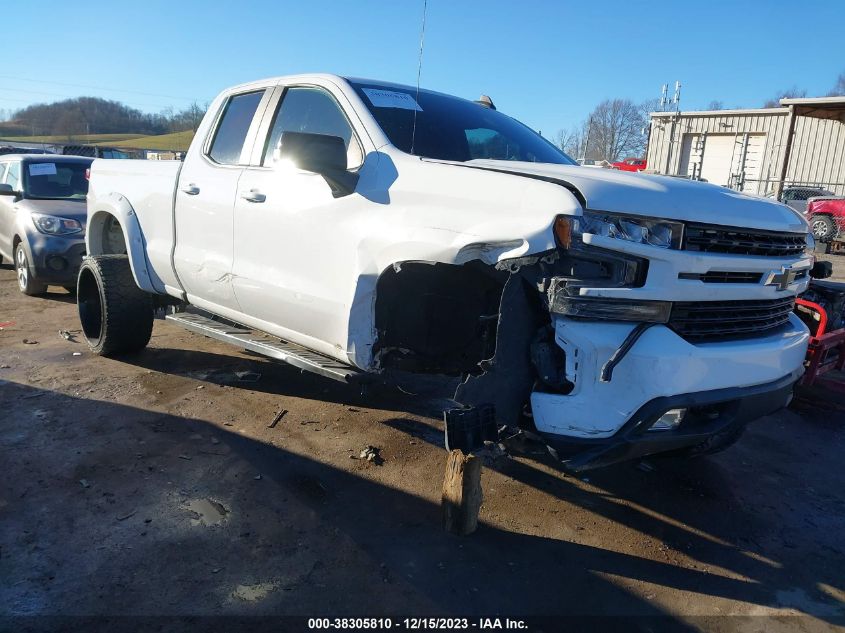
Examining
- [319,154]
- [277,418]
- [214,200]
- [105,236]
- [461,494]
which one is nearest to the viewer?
[461,494]

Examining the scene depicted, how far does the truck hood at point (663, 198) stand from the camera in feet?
8.25

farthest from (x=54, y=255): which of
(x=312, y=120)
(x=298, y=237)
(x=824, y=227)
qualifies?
(x=824, y=227)

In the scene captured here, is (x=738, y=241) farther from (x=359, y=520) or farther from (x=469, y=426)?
(x=359, y=520)

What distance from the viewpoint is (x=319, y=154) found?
10.1 feet

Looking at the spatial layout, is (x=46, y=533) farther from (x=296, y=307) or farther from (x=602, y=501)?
(x=602, y=501)

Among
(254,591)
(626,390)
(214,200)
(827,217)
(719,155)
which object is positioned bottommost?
(254,591)

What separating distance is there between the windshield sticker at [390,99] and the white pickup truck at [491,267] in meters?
0.02

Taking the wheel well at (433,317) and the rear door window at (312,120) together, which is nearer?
the wheel well at (433,317)

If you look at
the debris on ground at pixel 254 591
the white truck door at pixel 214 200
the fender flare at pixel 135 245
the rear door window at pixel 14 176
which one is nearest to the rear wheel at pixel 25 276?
the rear door window at pixel 14 176

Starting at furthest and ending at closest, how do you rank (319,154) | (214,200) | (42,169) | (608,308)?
(42,169)
(214,200)
(319,154)
(608,308)

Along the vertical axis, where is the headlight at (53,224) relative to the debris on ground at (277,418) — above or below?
above

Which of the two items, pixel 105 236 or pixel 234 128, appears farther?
pixel 105 236

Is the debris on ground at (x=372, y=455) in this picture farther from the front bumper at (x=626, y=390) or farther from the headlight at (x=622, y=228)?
the headlight at (x=622, y=228)

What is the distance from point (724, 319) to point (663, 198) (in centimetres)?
63
